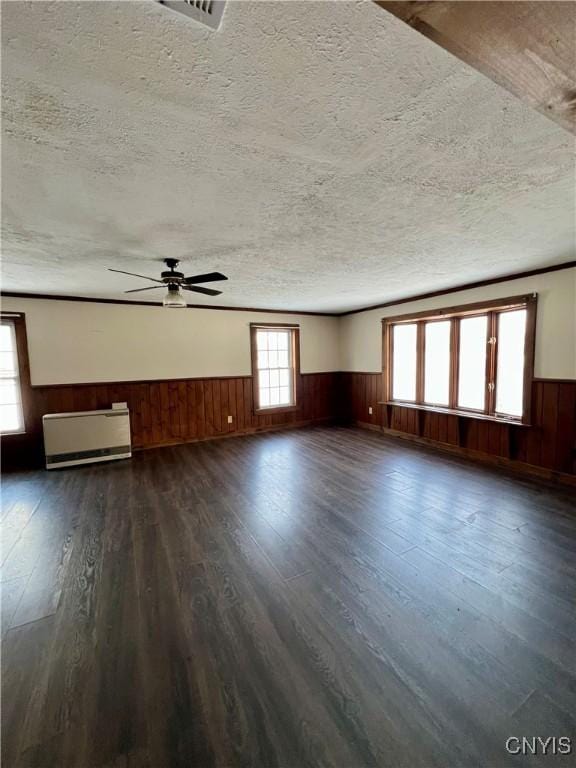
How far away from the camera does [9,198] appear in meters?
1.74

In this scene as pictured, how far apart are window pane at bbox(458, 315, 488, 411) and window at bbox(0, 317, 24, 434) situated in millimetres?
6190

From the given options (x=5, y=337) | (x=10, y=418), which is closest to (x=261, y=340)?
(x=5, y=337)

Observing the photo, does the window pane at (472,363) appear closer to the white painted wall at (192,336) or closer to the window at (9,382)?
the white painted wall at (192,336)

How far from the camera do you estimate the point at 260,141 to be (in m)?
1.32

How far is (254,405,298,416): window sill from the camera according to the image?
6010 millimetres

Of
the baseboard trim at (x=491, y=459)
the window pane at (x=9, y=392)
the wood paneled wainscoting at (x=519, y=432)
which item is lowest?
the baseboard trim at (x=491, y=459)

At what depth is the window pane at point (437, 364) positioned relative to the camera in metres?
4.62

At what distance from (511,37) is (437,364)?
14.9 feet

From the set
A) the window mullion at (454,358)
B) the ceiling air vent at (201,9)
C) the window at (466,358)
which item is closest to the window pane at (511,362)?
the window at (466,358)

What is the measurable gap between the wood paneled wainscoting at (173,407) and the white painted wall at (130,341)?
0.16 meters

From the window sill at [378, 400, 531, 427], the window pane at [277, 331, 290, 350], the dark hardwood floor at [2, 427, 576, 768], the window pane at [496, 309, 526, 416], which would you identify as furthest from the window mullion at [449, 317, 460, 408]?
the window pane at [277, 331, 290, 350]

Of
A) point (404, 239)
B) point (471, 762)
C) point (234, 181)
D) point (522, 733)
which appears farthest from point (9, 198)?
point (522, 733)

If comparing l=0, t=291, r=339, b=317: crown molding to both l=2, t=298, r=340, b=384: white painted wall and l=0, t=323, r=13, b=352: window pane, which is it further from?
l=0, t=323, r=13, b=352: window pane

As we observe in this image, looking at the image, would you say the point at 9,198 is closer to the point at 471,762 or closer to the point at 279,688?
the point at 279,688
